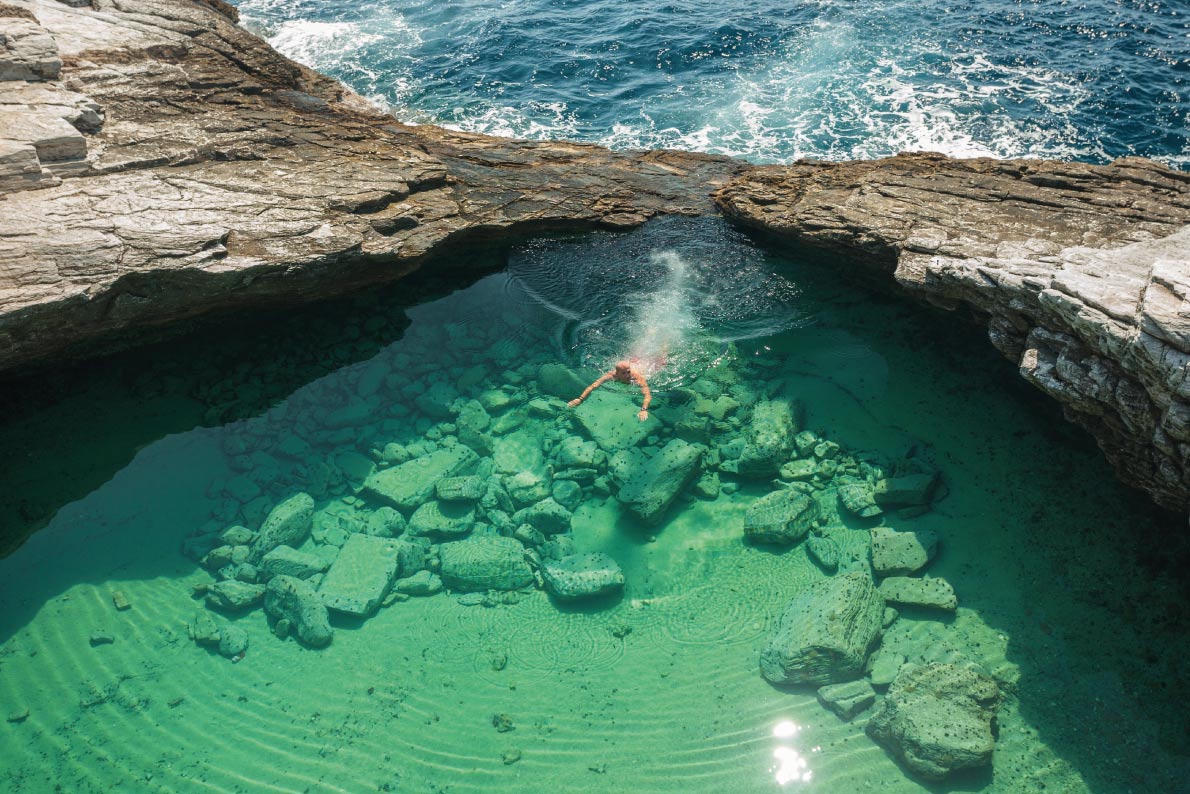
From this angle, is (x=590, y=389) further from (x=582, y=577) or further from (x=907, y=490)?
(x=907, y=490)

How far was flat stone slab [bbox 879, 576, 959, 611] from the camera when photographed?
7.30 metres

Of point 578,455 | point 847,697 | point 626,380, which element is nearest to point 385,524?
point 578,455

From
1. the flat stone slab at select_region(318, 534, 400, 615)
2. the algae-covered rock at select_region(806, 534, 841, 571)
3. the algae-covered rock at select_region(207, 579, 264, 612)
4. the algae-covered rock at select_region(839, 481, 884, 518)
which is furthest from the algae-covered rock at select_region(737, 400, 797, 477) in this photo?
the algae-covered rock at select_region(207, 579, 264, 612)

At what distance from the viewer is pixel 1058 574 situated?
292 inches

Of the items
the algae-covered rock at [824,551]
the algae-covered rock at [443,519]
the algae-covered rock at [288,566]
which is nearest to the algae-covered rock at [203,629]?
the algae-covered rock at [288,566]

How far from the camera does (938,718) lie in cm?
634

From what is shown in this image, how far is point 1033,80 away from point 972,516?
1275 centimetres

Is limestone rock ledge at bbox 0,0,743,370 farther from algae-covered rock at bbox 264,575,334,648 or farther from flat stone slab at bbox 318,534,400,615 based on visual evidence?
algae-covered rock at bbox 264,575,334,648

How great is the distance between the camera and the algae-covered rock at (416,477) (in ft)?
28.1

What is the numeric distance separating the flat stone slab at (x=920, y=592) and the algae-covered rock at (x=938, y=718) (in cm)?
69

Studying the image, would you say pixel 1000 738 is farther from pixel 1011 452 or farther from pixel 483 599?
pixel 483 599

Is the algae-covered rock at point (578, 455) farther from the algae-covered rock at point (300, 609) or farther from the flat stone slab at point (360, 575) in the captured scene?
the algae-covered rock at point (300, 609)

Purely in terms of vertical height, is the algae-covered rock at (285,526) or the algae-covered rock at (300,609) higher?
the algae-covered rock at (285,526)

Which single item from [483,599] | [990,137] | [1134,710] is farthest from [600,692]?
[990,137]
